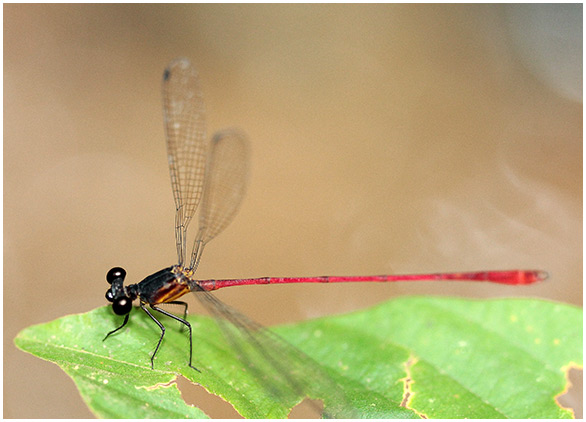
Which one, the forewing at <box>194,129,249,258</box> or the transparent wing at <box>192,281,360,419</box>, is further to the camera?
the forewing at <box>194,129,249,258</box>

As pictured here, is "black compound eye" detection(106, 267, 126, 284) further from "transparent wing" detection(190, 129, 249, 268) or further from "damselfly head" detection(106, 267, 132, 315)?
"transparent wing" detection(190, 129, 249, 268)

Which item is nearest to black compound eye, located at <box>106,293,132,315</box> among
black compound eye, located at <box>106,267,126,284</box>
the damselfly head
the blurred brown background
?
the damselfly head

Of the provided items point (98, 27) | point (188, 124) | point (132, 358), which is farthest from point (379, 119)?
point (132, 358)

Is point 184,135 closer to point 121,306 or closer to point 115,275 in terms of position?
point 115,275

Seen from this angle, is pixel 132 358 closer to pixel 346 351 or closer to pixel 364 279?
pixel 346 351

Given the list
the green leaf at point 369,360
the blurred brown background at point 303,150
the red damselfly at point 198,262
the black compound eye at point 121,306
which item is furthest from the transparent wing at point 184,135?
the blurred brown background at point 303,150

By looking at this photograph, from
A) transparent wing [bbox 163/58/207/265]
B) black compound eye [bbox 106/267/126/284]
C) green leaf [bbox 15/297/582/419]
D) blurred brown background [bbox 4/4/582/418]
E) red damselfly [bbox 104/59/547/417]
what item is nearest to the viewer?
green leaf [bbox 15/297/582/419]

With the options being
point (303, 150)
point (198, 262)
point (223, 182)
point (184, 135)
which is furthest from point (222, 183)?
point (303, 150)
